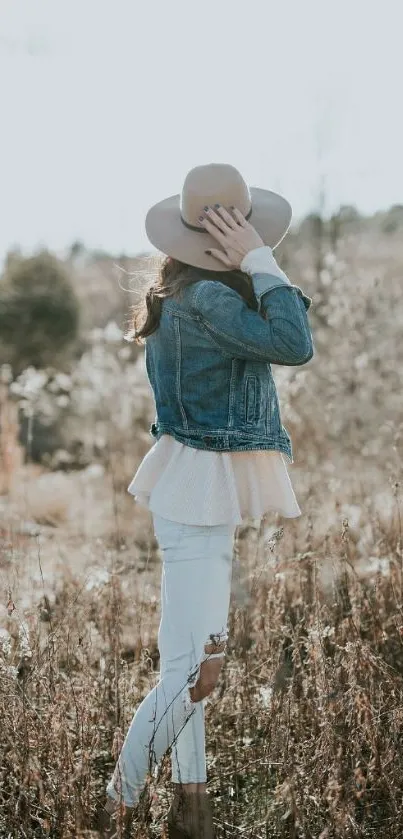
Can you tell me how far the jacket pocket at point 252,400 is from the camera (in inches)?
97.7

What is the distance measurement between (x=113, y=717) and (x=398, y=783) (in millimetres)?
1022

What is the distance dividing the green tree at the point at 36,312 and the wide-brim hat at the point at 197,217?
1504 cm

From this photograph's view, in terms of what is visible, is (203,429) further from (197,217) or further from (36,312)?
(36,312)

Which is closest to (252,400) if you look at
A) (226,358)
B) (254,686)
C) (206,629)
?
(226,358)

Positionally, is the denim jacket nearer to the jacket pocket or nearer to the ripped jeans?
the jacket pocket

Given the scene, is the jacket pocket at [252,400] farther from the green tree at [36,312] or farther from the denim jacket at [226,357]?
the green tree at [36,312]

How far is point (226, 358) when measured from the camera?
2.46m

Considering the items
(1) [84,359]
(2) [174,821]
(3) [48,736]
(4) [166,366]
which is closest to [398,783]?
(2) [174,821]

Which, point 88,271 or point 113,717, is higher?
point 88,271

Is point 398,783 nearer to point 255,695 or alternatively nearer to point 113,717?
point 255,695

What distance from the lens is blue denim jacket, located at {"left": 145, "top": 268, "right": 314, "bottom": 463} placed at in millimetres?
2338

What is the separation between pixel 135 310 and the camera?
8.69 ft

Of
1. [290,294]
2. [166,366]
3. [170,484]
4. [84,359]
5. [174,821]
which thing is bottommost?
[174,821]

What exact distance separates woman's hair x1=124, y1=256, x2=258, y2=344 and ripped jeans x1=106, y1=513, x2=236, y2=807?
534mm
